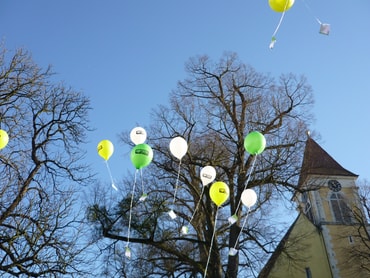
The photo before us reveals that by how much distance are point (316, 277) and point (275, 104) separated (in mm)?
12054

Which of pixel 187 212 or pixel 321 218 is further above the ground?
pixel 321 218

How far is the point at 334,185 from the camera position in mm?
24672

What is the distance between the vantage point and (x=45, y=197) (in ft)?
30.3

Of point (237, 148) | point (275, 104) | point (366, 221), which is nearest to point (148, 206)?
point (237, 148)

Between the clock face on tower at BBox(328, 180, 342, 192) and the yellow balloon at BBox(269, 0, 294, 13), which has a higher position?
the clock face on tower at BBox(328, 180, 342, 192)

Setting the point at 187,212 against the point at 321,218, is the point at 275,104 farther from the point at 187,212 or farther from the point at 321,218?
the point at 321,218

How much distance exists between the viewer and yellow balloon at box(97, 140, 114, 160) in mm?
8016

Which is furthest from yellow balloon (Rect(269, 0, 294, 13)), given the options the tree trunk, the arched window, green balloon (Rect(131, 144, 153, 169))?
the arched window

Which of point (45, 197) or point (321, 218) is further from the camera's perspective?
point (321, 218)

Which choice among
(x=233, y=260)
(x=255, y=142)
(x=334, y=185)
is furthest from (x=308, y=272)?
(x=255, y=142)

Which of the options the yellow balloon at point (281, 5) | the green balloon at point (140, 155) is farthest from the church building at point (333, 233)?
the yellow balloon at point (281, 5)

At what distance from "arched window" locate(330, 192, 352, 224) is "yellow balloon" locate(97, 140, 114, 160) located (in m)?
19.3

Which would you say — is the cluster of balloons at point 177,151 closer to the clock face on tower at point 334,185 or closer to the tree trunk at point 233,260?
the tree trunk at point 233,260

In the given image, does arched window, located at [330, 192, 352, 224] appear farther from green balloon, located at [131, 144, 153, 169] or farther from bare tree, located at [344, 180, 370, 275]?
green balloon, located at [131, 144, 153, 169]
